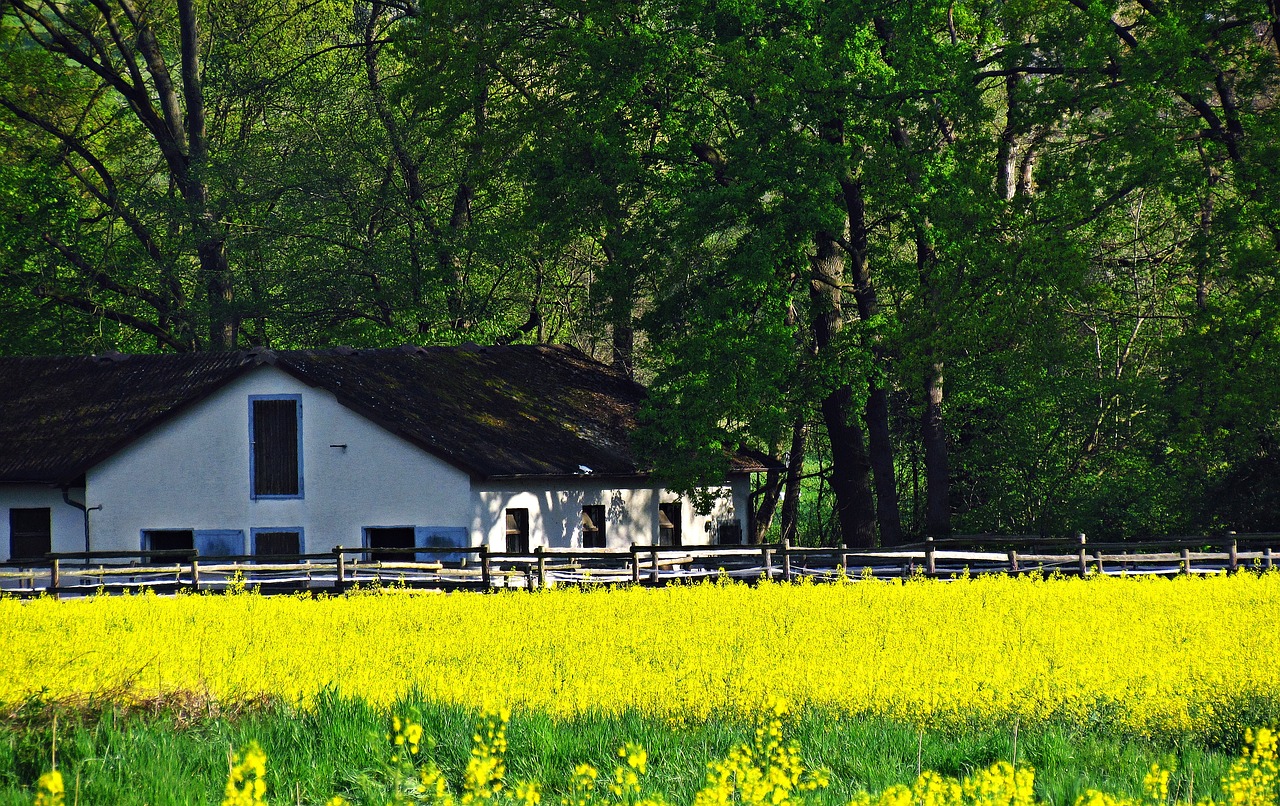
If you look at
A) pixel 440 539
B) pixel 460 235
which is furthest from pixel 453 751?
pixel 460 235

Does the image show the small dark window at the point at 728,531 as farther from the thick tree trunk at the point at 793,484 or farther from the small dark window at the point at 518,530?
the small dark window at the point at 518,530

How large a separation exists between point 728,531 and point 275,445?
1228cm

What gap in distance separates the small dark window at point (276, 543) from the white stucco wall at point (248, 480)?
19cm

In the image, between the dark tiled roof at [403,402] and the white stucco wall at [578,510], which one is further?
the dark tiled roof at [403,402]

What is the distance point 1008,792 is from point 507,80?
29913mm

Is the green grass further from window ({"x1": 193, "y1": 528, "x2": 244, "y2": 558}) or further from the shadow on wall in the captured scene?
window ({"x1": 193, "y1": 528, "x2": 244, "y2": 558})

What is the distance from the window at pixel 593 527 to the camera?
33375 mm

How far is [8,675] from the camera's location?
45.4 ft

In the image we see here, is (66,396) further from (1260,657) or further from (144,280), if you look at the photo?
(1260,657)

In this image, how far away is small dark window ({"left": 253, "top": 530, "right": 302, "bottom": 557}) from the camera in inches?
1244

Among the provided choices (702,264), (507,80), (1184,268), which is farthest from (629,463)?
(1184,268)

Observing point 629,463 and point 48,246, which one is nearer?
point 629,463

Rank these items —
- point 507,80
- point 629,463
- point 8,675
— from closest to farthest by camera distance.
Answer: point 8,675 → point 629,463 → point 507,80

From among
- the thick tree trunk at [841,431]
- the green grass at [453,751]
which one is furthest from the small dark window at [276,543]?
the green grass at [453,751]
